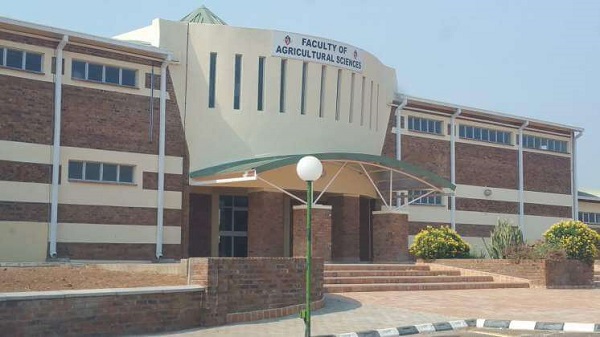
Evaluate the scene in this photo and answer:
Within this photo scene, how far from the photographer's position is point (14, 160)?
22.1m

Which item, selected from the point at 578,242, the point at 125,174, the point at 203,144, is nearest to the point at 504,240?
the point at 578,242

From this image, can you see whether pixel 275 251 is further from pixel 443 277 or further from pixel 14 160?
pixel 14 160

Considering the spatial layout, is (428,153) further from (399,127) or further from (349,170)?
(349,170)

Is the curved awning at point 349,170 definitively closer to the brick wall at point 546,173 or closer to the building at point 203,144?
the building at point 203,144

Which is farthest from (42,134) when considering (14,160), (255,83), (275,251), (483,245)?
(483,245)

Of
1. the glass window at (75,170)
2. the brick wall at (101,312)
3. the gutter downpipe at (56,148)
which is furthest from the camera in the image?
the glass window at (75,170)

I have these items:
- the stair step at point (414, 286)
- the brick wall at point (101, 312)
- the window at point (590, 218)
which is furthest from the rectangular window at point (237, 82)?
the window at point (590, 218)

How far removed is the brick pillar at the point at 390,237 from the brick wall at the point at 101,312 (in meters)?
15.7

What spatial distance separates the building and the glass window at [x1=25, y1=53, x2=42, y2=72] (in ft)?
Answer: 0.14

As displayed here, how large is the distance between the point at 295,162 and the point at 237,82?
12.8 ft

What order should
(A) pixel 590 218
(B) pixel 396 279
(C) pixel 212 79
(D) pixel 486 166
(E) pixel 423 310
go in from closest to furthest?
(E) pixel 423 310 < (B) pixel 396 279 < (C) pixel 212 79 < (D) pixel 486 166 < (A) pixel 590 218

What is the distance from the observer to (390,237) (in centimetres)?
2898

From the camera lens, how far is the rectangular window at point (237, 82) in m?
26.4

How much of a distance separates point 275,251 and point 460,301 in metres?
9.73
